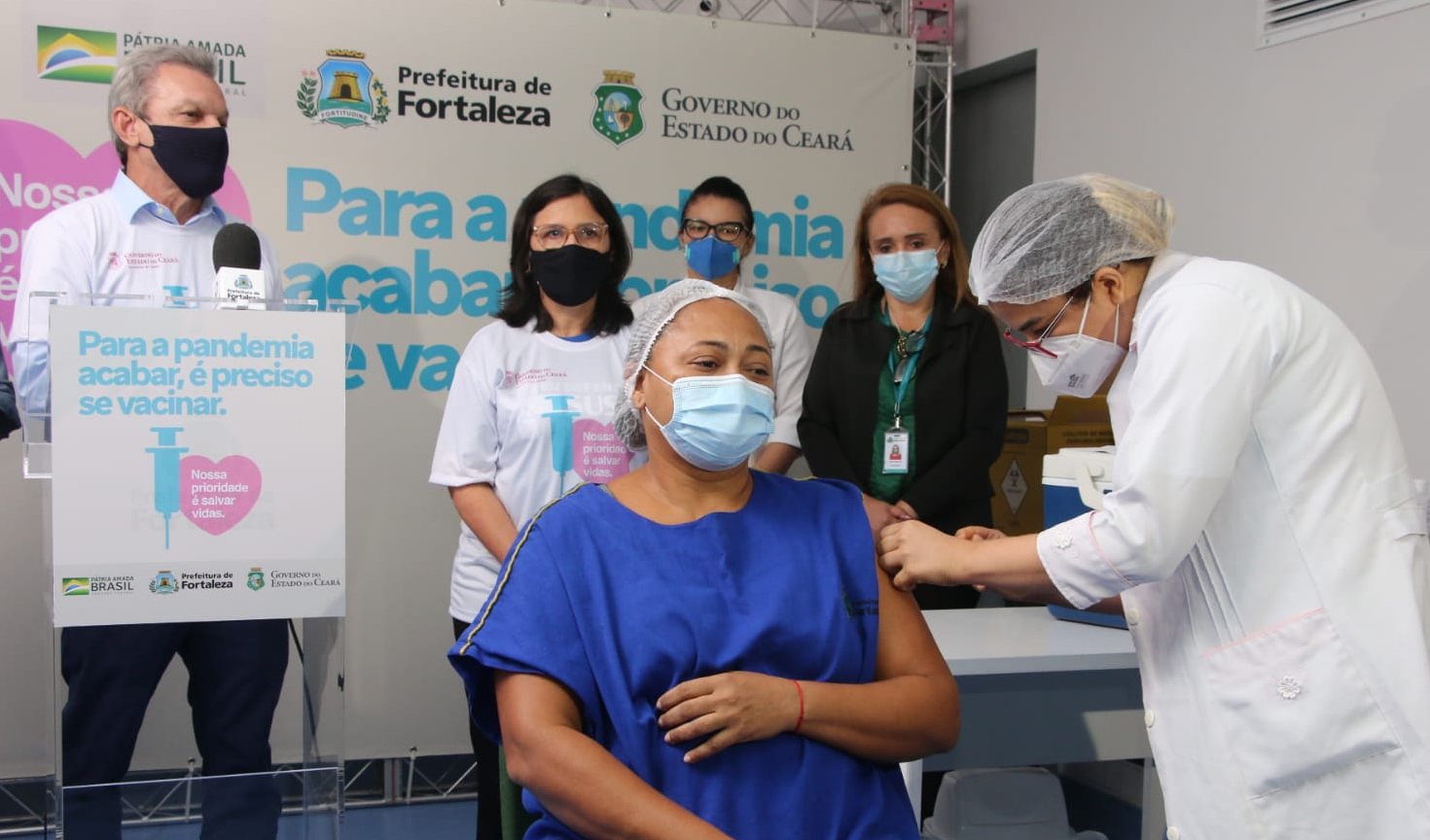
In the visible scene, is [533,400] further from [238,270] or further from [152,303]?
[152,303]

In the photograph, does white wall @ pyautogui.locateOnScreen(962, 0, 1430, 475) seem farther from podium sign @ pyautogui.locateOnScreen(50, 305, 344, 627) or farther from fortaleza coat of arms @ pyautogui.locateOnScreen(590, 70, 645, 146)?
podium sign @ pyautogui.locateOnScreen(50, 305, 344, 627)

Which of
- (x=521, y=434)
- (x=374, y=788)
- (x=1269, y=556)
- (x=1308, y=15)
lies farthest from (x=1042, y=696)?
(x=374, y=788)

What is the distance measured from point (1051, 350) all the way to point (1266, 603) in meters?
0.46

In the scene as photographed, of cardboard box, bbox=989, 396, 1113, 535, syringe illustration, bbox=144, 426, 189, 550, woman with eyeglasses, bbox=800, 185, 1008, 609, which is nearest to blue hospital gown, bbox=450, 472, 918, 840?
syringe illustration, bbox=144, 426, 189, 550

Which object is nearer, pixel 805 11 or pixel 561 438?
pixel 561 438

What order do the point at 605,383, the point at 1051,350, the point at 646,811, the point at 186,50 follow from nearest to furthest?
1. the point at 646,811
2. the point at 1051,350
3. the point at 186,50
4. the point at 605,383

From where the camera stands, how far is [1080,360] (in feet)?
5.54

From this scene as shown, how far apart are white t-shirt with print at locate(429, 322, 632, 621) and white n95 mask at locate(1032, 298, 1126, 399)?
1.21 meters

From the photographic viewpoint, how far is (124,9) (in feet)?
11.7

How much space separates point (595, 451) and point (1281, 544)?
159cm

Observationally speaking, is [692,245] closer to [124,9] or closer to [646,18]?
[646,18]

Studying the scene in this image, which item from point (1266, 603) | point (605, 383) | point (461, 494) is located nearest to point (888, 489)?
point (605, 383)

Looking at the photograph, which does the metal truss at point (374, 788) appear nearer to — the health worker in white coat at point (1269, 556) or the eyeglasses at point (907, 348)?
the health worker in white coat at point (1269, 556)

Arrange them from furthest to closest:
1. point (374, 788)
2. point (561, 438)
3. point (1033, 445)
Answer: point (1033, 445)
point (374, 788)
point (561, 438)
